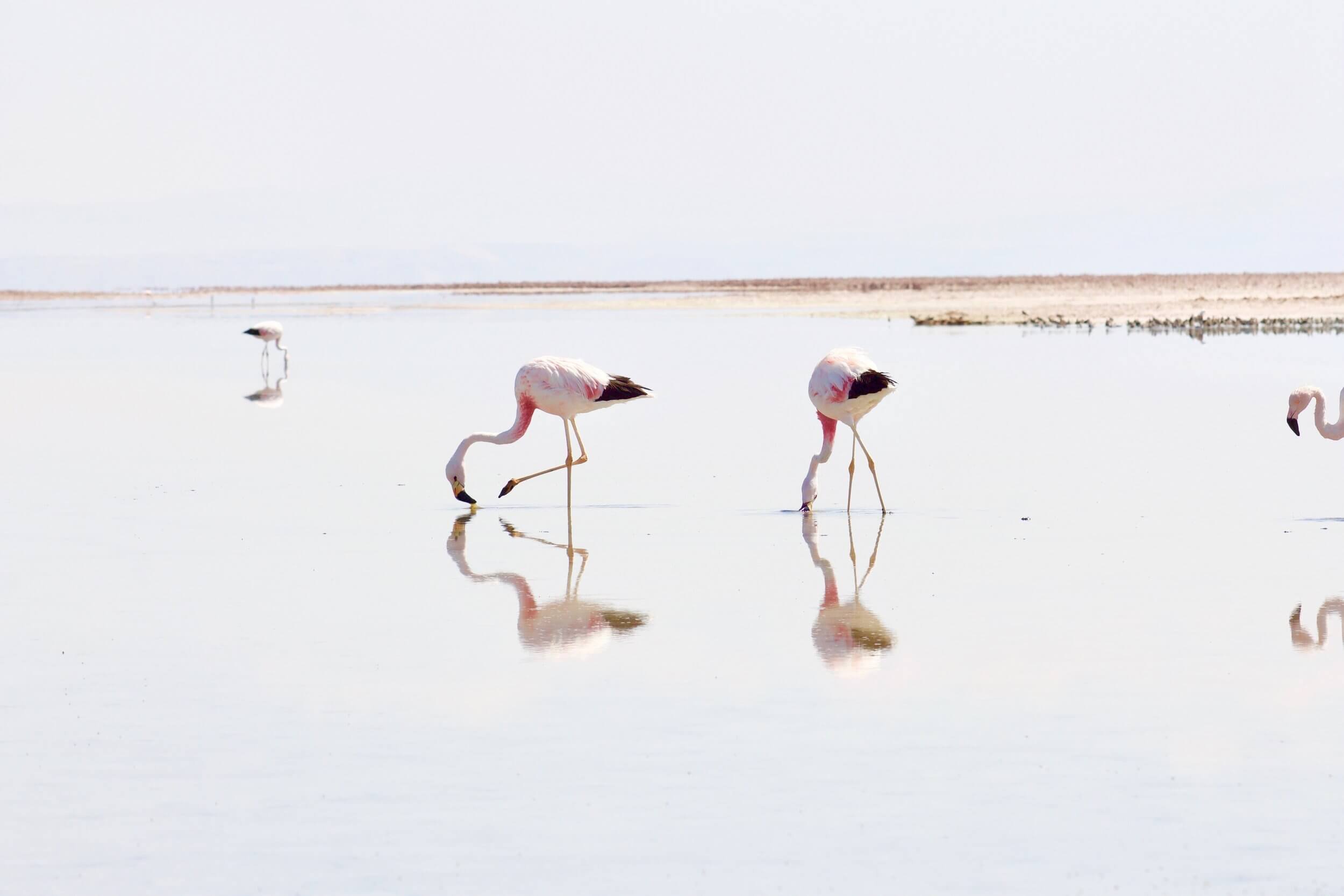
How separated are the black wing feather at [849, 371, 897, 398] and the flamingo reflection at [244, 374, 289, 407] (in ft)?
37.5

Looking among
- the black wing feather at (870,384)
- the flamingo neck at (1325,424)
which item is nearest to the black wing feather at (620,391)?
the black wing feather at (870,384)

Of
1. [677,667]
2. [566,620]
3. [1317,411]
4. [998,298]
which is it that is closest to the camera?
[677,667]

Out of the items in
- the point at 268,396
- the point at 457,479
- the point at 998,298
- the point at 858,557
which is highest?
the point at 998,298

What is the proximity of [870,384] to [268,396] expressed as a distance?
1330cm

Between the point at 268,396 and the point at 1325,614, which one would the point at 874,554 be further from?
the point at 268,396

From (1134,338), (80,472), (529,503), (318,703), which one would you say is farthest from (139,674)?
(1134,338)

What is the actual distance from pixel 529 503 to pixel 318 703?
663cm

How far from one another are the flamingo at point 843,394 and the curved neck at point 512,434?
7.24ft

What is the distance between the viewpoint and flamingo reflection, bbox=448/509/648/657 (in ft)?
26.1

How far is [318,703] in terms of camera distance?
689 centimetres

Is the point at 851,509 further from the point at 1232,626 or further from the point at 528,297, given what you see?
the point at 528,297

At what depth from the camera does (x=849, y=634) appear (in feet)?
26.6

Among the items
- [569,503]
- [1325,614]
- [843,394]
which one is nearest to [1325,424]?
[843,394]

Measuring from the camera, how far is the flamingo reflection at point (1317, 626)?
7.71 m
